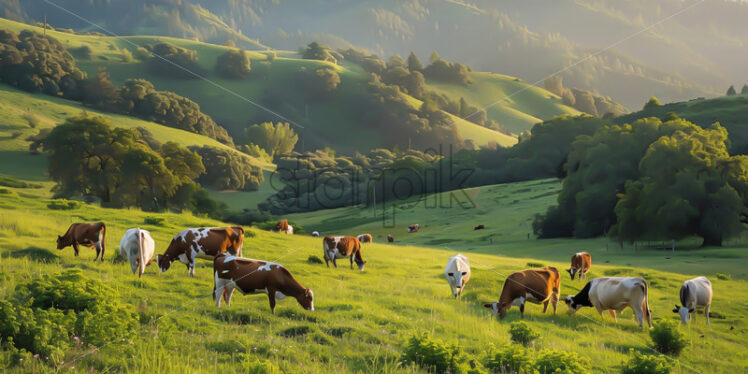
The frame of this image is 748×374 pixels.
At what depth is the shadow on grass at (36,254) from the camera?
592 inches

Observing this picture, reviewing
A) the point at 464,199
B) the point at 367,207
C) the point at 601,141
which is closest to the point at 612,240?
the point at 601,141

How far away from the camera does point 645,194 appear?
51094 millimetres

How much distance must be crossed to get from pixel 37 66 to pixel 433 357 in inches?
6850

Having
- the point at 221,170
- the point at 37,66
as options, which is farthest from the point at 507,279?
the point at 37,66

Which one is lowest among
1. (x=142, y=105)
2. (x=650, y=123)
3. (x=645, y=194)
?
(x=645, y=194)

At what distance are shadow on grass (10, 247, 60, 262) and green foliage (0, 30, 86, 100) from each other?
507 feet

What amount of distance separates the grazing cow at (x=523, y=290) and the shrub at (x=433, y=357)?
6.96 metres

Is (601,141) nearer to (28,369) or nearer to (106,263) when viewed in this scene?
(106,263)

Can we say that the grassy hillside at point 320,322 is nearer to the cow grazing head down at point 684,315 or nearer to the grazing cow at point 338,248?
the cow grazing head down at point 684,315

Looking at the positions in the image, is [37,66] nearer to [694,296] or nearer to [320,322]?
[320,322]

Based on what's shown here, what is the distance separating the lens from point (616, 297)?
52.6 feet

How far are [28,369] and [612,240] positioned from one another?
192 ft

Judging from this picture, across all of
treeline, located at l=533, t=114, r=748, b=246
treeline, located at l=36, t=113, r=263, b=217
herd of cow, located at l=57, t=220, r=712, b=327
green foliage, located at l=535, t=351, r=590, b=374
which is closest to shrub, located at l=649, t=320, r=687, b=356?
herd of cow, located at l=57, t=220, r=712, b=327

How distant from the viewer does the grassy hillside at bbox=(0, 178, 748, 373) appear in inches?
318
